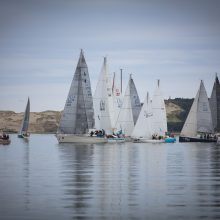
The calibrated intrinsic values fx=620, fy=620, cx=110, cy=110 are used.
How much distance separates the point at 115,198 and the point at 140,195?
1562 mm

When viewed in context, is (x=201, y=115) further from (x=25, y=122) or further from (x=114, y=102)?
(x=25, y=122)

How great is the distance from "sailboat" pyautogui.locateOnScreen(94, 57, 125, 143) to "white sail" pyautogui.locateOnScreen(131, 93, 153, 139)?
4.22m

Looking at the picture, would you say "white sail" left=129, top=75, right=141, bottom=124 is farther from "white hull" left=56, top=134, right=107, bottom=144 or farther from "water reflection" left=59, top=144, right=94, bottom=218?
"water reflection" left=59, top=144, right=94, bottom=218

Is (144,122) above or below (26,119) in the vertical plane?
below

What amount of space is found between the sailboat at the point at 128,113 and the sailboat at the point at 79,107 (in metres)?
14.0

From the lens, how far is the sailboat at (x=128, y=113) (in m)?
123

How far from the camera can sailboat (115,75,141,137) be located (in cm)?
12288

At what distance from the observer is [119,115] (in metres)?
123

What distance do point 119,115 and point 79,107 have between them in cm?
1557

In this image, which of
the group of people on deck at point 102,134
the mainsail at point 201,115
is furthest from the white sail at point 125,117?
the mainsail at point 201,115

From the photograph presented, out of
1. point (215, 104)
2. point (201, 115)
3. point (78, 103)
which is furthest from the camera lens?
point (215, 104)

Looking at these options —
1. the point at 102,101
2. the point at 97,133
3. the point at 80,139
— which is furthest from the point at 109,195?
the point at 102,101

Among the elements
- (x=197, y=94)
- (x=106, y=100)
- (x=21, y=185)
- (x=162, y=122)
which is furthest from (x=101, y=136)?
(x=21, y=185)

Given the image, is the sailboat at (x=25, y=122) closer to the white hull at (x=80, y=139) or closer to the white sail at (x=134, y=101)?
the white sail at (x=134, y=101)
